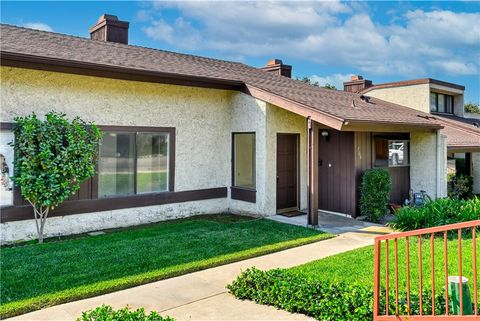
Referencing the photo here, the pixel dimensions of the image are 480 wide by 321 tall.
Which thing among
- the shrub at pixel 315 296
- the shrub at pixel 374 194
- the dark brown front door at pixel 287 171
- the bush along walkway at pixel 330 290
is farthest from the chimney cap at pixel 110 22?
the shrub at pixel 315 296

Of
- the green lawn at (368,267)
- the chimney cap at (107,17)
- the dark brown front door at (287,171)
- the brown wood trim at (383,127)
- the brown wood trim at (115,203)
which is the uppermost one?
the chimney cap at (107,17)

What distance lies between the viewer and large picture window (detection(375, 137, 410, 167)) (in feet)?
36.6

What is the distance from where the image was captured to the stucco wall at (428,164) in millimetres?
11797

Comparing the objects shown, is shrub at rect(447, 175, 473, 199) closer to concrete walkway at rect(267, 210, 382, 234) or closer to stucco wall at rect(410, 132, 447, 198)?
stucco wall at rect(410, 132, 447, 198)

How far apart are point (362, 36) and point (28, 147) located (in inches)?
576

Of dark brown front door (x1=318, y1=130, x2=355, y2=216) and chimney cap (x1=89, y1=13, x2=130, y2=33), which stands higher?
chimney cap (x1=89, y1=13, x2=130, y2=33)

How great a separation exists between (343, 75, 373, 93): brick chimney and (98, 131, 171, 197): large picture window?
46.2 feet

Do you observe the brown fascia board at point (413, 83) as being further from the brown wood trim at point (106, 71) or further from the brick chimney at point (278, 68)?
the brown wood trim at point (106, 71)

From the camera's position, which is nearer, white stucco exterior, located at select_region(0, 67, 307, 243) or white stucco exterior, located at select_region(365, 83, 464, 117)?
white stucco exterior, located at select_region(0, 67, 307, 243)

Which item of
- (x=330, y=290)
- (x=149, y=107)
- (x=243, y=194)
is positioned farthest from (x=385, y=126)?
(x=330, y=290)

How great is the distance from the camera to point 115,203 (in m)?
8.98

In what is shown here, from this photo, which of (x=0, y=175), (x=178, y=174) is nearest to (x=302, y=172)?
(x=178, y=174)

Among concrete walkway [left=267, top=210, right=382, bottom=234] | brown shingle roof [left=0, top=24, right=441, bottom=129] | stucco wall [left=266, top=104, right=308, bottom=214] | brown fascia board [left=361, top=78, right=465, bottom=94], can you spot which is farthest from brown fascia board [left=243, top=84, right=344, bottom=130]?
brown fascia board [left=361, top=78, right=465, bottom=94]

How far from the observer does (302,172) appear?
11.2 meters
